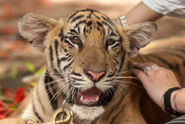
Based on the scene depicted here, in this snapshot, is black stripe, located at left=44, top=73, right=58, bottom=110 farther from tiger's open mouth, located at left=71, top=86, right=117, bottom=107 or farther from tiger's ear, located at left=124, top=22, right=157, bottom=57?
tiger's ear, located at left=124, top=22, right=157, bottom=57

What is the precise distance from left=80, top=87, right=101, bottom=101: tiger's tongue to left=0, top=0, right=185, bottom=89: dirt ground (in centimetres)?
160

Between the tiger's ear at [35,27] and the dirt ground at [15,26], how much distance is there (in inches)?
53.7

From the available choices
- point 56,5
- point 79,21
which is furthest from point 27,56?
point 79,21

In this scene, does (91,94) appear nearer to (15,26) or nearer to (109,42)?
(109,42)

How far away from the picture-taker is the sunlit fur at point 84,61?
1.47 meters

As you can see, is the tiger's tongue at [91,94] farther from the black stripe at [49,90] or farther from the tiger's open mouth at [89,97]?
the black stripe at [49,90]

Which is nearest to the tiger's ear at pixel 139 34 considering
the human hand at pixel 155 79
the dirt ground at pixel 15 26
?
the human hand at pixel 155 79

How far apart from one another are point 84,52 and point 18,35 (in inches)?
120

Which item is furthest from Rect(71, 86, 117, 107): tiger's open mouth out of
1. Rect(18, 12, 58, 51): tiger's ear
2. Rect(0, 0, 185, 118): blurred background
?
Rect(0, 0, 185, 118): blurred background

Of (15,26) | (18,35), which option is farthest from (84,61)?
(15,26)

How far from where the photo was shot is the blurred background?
3041 mm

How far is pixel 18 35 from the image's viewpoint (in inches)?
173

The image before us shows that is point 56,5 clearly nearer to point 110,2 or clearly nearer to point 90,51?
point 110,2

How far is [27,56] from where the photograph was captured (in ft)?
12.4
